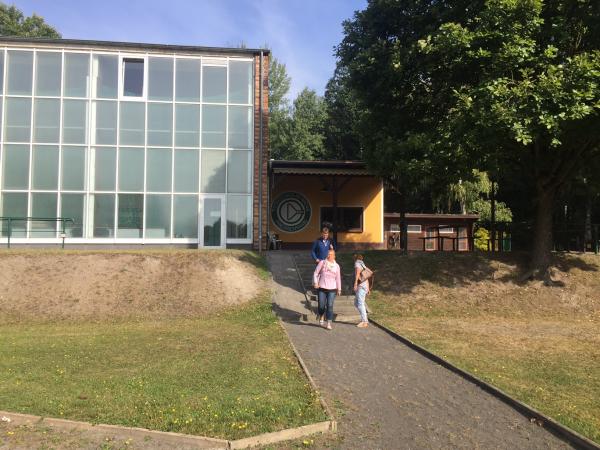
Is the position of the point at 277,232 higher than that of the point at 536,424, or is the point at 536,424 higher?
the point at 277,232

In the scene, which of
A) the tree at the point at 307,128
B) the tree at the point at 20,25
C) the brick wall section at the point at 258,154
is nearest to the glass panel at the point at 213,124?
the brick wall section at the point at 258,154

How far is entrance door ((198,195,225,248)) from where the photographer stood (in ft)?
68.0

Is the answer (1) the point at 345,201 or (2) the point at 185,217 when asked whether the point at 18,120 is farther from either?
(1) the point at 345,201

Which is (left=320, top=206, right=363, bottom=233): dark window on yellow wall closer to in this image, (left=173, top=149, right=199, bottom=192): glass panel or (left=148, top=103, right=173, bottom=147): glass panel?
(left=173, top=149, right=199, bottom=192): glass panel

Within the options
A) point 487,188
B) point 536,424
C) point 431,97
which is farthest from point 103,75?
point 487,188

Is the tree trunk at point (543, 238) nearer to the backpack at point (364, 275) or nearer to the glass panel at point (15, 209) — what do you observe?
the backpack at point (364, 275)

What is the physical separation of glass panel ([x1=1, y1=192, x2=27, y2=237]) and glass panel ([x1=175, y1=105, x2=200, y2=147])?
6.29 m

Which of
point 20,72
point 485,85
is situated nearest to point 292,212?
point 20,72

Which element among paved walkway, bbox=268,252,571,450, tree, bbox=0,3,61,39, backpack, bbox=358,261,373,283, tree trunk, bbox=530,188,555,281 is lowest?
paved walkway, bbox=268,252,571,450

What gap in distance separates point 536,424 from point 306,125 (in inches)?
1452

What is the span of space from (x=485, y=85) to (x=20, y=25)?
4025 cm

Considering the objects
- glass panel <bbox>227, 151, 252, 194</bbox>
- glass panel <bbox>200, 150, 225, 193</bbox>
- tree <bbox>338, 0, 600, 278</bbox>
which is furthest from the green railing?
tree <bbox>338, 0, 600, 278</bbox>

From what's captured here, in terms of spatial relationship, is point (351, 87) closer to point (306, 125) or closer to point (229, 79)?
point (229, 79)

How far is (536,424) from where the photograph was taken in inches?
207
